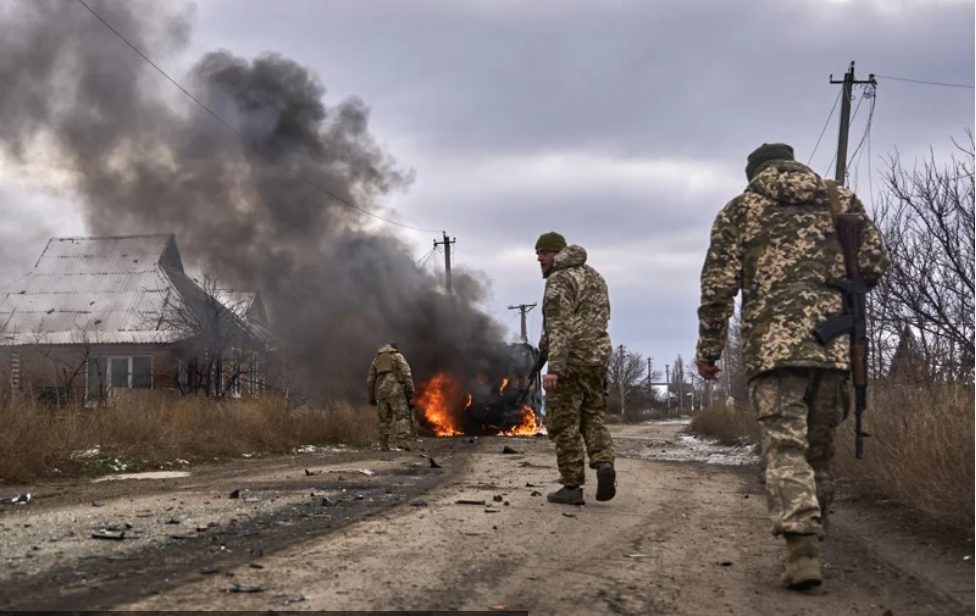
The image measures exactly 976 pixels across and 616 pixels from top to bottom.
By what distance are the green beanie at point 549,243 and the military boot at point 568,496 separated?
1.83 metres

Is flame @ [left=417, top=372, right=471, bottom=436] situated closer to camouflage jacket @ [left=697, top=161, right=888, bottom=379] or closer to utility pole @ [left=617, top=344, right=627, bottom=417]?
camouflage jacket @ [left=697, top=161, right=888, bottom=379]

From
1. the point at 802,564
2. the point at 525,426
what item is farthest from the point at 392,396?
the point at 802,564

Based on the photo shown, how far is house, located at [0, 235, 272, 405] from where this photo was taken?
2473 cm

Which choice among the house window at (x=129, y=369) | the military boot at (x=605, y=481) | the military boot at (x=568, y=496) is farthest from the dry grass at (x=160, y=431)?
the house window at (x=129, y=369)

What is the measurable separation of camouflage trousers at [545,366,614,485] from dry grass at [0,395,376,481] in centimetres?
506

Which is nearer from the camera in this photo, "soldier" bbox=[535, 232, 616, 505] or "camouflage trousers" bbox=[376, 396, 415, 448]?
"soldier" bbox=[535, 232, 616, 505]

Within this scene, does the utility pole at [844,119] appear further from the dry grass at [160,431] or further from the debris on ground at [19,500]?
the debris on ground at [19,500]

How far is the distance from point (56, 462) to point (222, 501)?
357 cm

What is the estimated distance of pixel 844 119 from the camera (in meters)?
20.7

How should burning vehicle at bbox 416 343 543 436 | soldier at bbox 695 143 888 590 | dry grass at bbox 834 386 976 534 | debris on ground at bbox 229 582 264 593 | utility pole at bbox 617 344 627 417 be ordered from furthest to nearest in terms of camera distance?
utility pole at bbox 617 344 627 417
burning vehicle at bbox 416 343 543 436
dry grass at bbox 834 386 976 534
soldier at bbox 695 143 888 590
debris on ground at bbox 229 582 264 593

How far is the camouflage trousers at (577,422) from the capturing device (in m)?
6.69

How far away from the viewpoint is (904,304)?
34.2 ft

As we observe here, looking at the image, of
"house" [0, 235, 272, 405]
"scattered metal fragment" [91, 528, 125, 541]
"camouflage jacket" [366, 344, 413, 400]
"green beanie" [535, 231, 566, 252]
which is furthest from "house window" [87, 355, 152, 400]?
"scattered metal fragment" [91, 528, 125, 541]

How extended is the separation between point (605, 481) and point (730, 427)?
15381 mm
